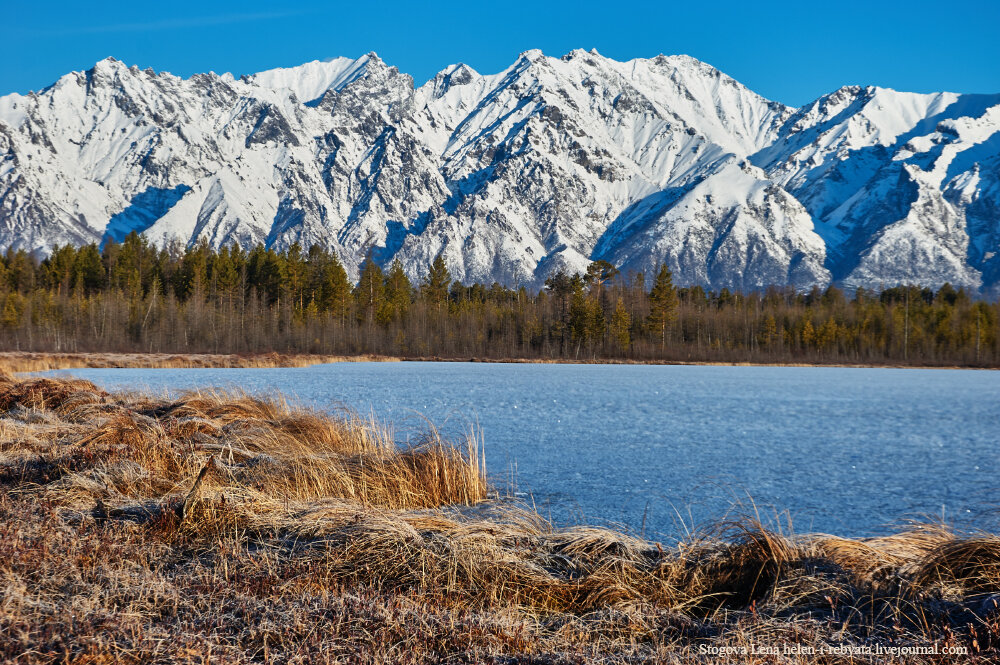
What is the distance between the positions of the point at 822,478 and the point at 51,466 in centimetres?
1010

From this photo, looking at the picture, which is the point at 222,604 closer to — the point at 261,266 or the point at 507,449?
the point at 507,449

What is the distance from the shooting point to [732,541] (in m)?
5.90

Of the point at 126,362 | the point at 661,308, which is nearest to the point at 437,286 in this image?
the point at 661,308

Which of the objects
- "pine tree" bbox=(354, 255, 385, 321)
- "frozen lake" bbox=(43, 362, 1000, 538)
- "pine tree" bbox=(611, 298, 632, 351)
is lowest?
"frozen lake" bbox=(43, 362, 1000, 538)

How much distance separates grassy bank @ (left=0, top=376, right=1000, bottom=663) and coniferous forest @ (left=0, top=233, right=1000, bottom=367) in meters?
67.8

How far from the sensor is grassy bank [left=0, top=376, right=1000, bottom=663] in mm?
3439

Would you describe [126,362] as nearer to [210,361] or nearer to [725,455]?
[210,361]

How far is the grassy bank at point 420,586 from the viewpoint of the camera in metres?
3.44

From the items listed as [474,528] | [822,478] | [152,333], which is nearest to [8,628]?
[474,528]

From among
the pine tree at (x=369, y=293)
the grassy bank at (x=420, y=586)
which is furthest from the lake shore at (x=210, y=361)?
the grassy bank at (x=420, y=586)

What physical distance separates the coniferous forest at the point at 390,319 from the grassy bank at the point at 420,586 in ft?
223

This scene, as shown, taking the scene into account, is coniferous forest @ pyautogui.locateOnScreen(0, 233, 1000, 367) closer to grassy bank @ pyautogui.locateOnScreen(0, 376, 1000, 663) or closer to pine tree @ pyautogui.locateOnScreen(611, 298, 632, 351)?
pine tree @ pyautogui.locateOnScreen(611, 298, 632, 351)

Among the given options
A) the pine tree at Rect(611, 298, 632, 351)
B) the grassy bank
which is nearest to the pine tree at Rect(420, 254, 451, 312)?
the pine tree at Rect(611, 298, 632, 351)

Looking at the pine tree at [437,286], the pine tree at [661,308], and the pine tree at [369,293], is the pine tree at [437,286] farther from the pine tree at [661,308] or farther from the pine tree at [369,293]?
the pine tree at [661,308]
